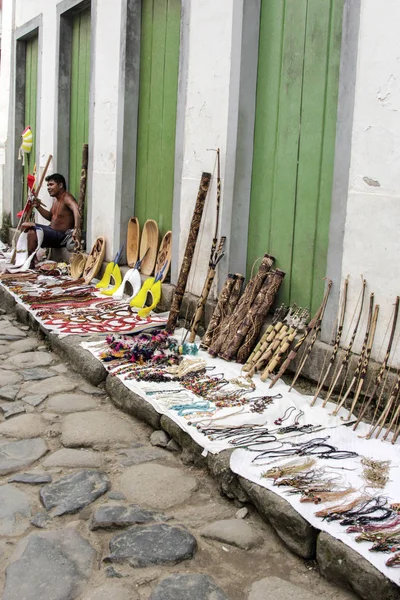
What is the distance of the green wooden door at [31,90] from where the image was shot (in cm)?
1142

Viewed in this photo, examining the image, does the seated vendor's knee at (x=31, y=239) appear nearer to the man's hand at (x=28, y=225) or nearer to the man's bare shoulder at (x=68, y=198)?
the man's hand at (x=28, y=225)

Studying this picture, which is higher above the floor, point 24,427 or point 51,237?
point 51,237

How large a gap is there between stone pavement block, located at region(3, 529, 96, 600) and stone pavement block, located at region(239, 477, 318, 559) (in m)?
0.79

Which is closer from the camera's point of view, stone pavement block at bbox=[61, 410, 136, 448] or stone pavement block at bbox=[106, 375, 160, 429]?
stone pavement block at bbox=[61, 410, 136, 448]

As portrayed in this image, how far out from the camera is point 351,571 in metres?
2.71

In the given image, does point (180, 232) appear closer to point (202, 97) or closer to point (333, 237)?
point (202, 97)

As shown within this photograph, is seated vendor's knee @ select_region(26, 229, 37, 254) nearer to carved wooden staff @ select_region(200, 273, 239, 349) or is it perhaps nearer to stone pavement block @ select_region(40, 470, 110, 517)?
carved wooden staff @ select_region(200, 273, 239, 349)

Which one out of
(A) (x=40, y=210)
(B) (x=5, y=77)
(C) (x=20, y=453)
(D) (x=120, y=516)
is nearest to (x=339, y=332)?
(D) (x=120, y=516)

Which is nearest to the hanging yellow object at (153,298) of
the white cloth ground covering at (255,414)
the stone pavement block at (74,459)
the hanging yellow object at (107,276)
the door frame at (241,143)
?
the door frame at (241,143)

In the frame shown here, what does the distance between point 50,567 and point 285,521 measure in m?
1.00

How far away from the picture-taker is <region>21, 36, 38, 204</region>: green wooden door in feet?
37.5

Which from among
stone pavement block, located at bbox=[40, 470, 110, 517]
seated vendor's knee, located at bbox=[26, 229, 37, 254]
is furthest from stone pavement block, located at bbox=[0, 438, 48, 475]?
seated vendor's knee, located at bbox=[26, 229, 37, 254]

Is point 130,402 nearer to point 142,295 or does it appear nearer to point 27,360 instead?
point 27,360

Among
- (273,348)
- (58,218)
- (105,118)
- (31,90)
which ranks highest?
(31,90)
